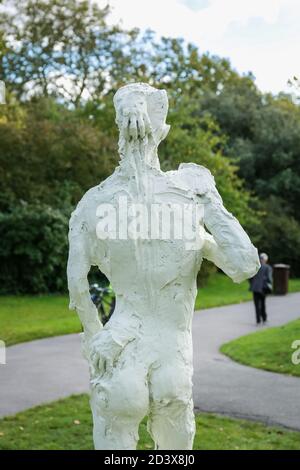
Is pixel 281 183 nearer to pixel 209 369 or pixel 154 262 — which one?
pixel 209 369

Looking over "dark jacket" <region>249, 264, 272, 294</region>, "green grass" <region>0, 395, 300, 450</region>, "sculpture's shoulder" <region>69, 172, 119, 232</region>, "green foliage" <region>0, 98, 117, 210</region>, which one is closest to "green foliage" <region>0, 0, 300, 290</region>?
"green foliage" <region>0, 98, 117, 210</region>

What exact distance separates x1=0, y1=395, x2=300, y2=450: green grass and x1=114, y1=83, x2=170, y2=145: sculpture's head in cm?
414

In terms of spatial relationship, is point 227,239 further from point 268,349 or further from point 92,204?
point 268,349

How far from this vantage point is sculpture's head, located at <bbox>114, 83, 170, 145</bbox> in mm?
3439

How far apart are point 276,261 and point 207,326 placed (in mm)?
13340

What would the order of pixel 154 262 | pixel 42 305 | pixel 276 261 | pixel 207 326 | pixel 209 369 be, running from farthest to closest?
pixel 276 261 → pixel 42 305 → pixel 207 326 → pixel 209 369 → pixel 154 262

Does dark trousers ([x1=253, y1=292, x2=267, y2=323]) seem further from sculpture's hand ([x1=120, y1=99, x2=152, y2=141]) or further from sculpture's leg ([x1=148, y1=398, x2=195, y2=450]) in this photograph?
sculpture's hand ([x1=120, y1=99, x2=152, y2=141])

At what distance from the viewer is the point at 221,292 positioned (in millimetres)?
21672

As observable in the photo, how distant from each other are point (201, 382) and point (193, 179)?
6584mm

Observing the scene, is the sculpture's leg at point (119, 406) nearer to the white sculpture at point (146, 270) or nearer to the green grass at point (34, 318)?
the white sculpture at point (146, 270)

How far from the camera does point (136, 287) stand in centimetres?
344

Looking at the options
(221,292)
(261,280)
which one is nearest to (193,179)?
(261,280)

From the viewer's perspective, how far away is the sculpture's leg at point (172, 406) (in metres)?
3.32
